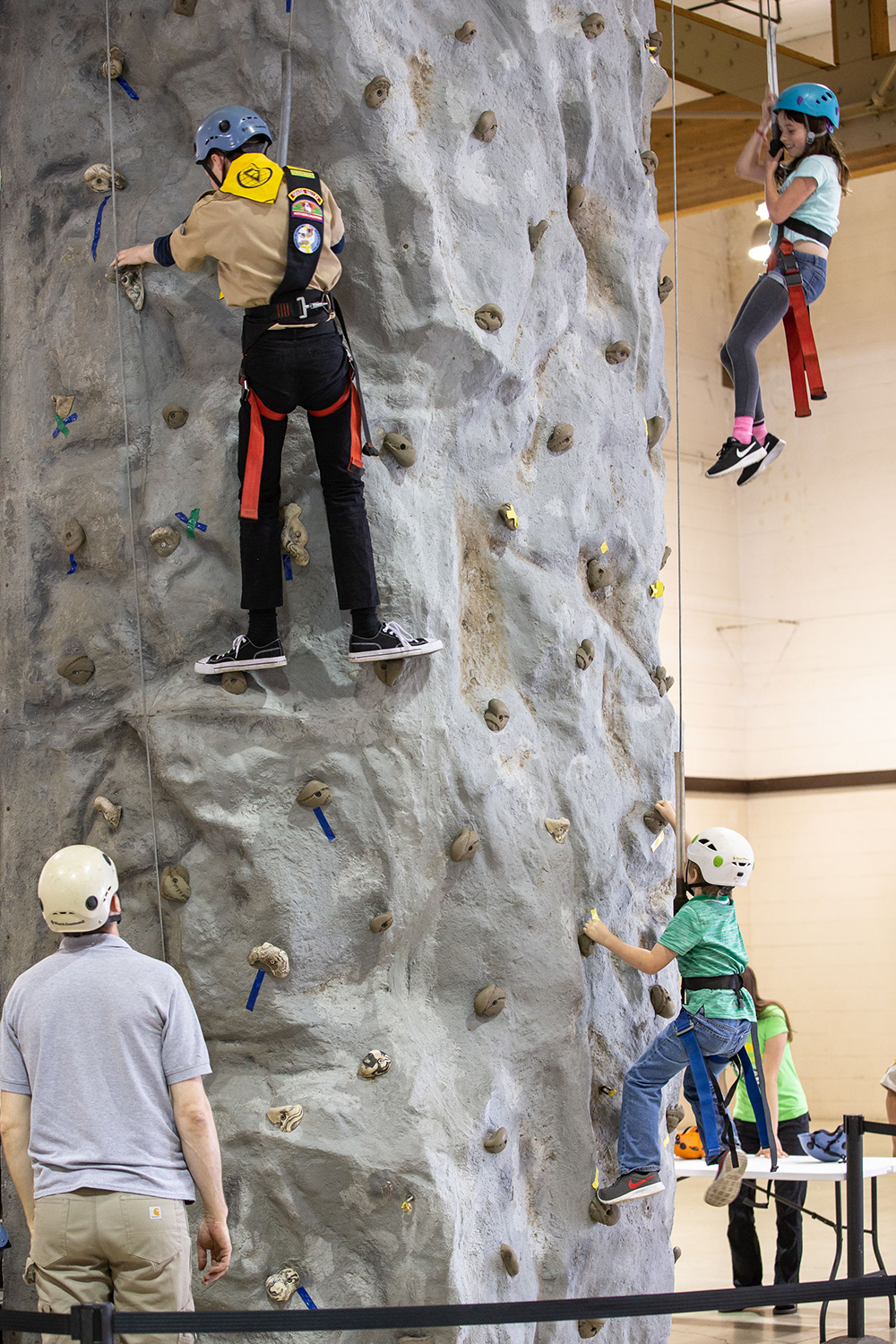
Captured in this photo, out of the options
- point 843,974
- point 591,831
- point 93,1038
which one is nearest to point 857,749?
point 843,974

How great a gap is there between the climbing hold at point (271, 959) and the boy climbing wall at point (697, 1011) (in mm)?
991

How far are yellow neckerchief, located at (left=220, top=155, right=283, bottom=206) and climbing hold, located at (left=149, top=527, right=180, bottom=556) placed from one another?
89 cm

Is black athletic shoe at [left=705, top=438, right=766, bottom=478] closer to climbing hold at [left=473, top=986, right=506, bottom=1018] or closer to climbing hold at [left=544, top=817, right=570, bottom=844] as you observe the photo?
climbing hold at [left=544, top=817, right=570, bottom=844]

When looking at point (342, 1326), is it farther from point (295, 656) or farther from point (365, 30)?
point (365, 30)

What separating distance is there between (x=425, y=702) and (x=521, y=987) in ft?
2.88

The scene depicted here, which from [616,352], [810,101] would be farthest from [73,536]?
[810,101]

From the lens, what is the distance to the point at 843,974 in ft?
32.8

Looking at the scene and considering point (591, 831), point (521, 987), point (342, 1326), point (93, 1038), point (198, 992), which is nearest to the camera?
point (342, 1326)

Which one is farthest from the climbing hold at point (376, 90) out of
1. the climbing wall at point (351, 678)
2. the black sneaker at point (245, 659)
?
the black sneaker at point (245, 659)

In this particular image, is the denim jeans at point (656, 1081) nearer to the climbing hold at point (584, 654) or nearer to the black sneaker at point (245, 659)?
the climbing hold at point (584, 654)

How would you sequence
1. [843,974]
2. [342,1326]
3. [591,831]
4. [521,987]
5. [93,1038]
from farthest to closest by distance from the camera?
[843,974], [591,831], [521,987], [93,1038], [342,1326]

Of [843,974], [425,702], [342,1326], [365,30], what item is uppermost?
[365,30]

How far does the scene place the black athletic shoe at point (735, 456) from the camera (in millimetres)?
4559

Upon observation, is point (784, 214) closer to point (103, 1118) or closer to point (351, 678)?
point (351, 678)
